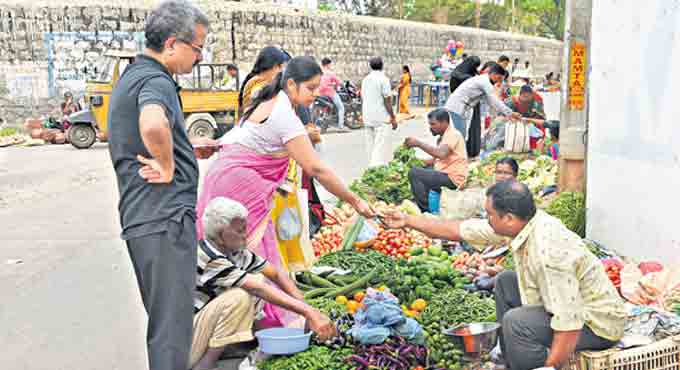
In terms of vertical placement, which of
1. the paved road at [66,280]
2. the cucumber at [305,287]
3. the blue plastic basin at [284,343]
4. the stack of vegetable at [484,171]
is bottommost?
the paved road at [66,280]

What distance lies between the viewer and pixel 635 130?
19.1 feet

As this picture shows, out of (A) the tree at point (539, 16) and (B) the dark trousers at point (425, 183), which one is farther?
(A) the tree at point (539, 16)

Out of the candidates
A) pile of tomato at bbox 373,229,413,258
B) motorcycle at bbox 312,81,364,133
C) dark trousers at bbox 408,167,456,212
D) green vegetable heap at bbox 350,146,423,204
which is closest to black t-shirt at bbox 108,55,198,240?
pile of tomato at bbox 373,229,413,258

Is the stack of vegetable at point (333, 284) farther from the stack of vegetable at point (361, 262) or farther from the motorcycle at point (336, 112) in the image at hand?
the motorcycle at point (336, 112)

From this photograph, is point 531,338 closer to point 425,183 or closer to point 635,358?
point 635,358

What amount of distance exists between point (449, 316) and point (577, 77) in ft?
12.4

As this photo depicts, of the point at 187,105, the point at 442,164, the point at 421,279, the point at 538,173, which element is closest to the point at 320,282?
the point at 421,279

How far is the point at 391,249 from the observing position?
6629 mm

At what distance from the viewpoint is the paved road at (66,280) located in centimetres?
491

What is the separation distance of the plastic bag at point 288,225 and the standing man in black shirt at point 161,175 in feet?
6.40

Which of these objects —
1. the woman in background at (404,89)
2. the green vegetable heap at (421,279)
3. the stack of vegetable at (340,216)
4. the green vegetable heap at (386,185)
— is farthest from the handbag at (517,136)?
the woman in background at (404,89)

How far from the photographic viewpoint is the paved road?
16.1 ft

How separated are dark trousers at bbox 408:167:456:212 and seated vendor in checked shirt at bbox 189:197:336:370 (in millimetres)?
3882

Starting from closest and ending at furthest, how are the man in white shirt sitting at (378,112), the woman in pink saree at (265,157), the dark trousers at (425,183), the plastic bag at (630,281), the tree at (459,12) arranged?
the woman in pink saree at (265,157) → the plastic bag at (630,281) → the dark trousers at (425,183) → the man in white shirt sitting at (378,112) → the tree at (459,12)
